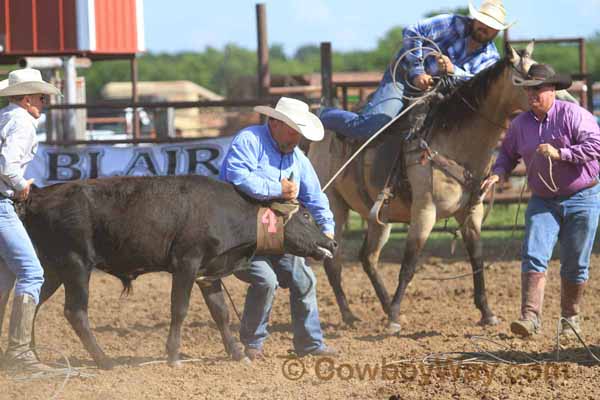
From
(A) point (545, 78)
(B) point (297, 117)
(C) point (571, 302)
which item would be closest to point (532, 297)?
(C) point (571, 302)

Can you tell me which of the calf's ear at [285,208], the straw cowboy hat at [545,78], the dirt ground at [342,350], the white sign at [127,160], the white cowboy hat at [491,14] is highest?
the white cowboy hat at [491,14]

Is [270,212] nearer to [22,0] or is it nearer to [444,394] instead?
[444,394]

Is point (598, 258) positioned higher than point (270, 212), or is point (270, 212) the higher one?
point (270, 212)

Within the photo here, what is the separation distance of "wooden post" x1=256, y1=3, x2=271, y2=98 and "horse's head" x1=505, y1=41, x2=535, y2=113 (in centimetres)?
466

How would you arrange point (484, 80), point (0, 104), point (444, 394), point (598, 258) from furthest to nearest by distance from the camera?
point (0, 104) → point (598, 258) → point (484, 80) → point (444, 394)

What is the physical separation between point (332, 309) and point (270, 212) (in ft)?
9.37

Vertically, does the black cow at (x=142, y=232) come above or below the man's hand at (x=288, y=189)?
below

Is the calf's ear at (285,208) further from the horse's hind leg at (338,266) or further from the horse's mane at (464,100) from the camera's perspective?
the horse's mane at (464,100)

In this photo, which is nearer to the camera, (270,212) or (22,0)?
(270,212)

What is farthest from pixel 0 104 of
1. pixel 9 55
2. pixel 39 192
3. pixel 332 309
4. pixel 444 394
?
pixel 444 394

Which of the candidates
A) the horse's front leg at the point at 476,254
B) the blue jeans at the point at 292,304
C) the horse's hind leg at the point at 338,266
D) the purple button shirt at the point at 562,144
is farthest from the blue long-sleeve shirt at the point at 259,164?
the horse's front leg at the point at 476,254

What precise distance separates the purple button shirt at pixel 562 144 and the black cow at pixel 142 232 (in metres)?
1.61

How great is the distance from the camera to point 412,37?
8.38 meters

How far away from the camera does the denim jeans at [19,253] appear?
19.9ft
